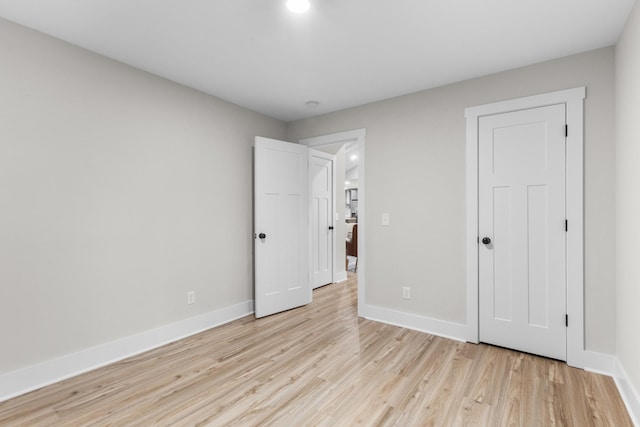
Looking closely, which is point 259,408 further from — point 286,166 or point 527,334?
point 286,166

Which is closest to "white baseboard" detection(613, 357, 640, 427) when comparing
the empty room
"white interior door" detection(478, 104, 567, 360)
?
the empty room

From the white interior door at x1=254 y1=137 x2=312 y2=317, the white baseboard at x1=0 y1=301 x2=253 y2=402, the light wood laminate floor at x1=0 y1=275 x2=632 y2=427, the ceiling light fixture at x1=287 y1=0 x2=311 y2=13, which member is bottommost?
the light wood laminate floor at x1=0 y1=275 x2=632 y2=427

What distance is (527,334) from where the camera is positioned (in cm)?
256

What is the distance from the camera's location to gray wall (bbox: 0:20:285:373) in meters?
2.03

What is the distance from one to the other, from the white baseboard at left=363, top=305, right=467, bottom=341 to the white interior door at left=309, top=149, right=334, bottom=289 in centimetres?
149

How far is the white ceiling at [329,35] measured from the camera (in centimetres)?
186

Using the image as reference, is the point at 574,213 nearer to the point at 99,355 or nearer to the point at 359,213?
the point at 359,213

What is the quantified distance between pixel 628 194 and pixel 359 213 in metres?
2.16

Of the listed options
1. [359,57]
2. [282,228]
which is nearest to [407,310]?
[282,228]

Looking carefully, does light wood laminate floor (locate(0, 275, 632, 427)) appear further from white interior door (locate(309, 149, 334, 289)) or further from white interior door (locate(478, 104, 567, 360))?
white interior door (locate(309, 149, 334, 289))

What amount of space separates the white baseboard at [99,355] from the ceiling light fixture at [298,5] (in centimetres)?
272

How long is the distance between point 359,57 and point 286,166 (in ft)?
5.36

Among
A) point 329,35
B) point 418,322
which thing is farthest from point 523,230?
point 329,35

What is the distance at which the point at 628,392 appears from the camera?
74.1 inches
